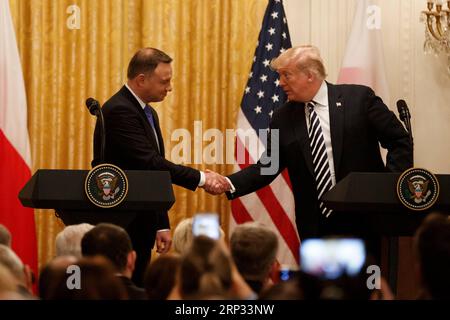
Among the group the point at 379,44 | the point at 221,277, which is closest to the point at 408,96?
the point at 379,44

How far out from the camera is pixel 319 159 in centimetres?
534

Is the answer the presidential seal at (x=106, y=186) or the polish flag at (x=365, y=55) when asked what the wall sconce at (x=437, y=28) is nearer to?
the polish flag at (x=365, y=55)

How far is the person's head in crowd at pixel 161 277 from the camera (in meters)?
3.10

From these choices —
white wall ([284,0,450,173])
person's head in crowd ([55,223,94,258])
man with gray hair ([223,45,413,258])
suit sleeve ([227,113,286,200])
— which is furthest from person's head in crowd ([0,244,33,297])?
white wall ([284,0,450,173])

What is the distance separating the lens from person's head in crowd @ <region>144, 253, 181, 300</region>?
3.10 meters

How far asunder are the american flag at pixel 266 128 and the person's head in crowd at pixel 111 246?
3.73m

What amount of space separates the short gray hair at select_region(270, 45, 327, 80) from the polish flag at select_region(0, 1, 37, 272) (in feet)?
7.82

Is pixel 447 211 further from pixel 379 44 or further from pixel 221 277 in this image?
pixel 379 44

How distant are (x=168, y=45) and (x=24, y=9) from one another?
1279 mm

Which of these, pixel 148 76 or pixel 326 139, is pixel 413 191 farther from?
pixel 148 76

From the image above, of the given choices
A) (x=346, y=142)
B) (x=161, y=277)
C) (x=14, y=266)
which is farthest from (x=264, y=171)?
(x=14, y=266)

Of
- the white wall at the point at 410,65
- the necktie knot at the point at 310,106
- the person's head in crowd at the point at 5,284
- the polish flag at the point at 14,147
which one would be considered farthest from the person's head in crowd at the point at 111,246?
the white wall at the point at 410,65

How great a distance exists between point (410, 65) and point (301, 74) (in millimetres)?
2290

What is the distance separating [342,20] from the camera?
7.59 meters
